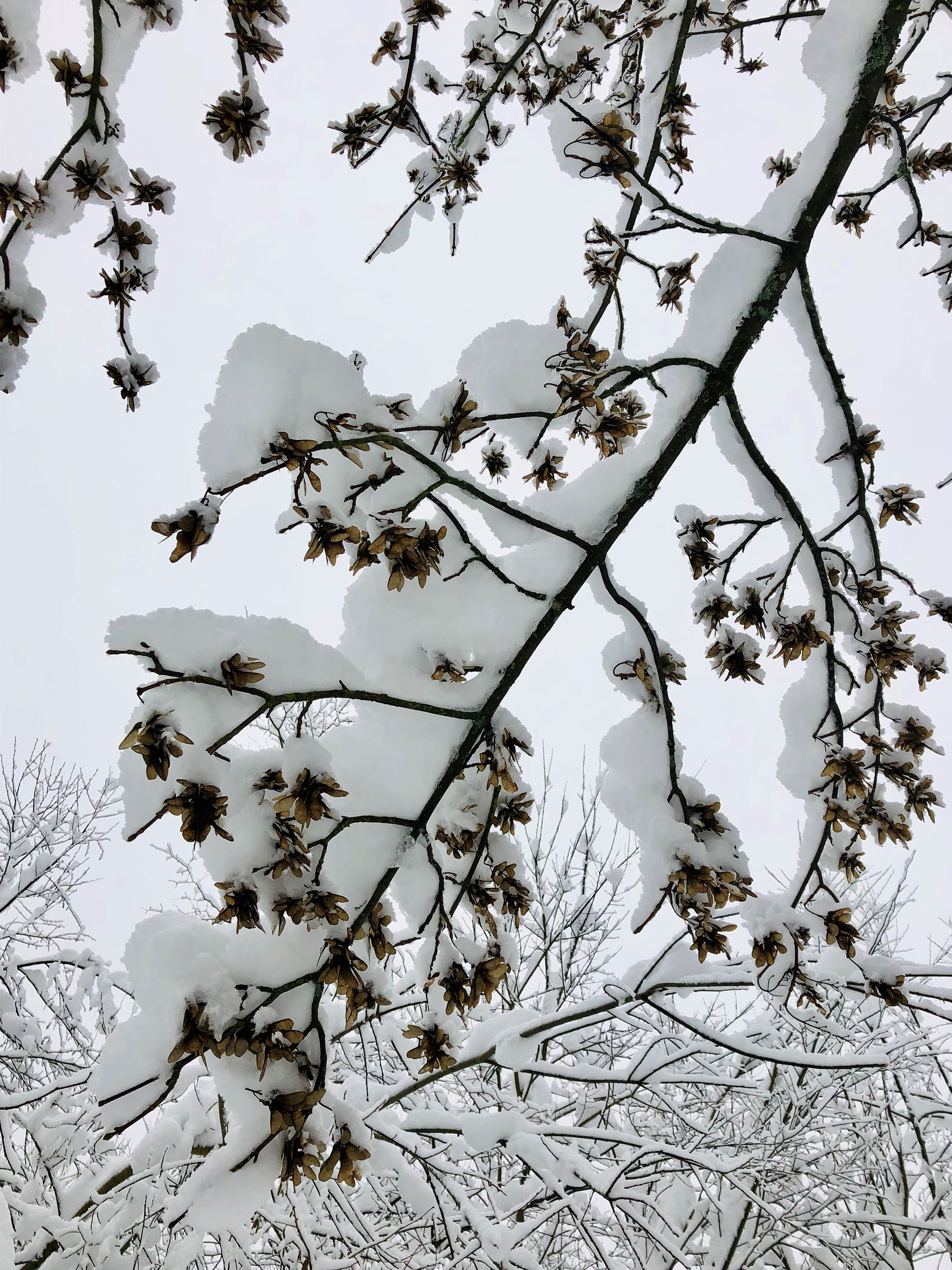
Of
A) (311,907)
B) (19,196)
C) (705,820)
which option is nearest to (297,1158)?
(311,907)

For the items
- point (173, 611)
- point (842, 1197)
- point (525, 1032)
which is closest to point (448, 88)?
point (173, 611)

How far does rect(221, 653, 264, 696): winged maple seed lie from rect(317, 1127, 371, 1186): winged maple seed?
33.1 inches

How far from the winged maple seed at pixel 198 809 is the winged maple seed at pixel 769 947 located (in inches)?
47.9

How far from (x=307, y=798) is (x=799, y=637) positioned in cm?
132

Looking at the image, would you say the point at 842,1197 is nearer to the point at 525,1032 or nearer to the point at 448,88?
the point at 525,1032

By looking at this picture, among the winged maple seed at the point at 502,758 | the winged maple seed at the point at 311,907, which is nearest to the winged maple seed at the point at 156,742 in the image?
the winged maple seed at the point at 311,907

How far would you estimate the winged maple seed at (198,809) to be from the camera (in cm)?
117

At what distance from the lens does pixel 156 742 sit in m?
1.17

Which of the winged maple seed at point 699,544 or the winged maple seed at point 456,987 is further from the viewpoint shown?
the winged maple seed at point 699,544

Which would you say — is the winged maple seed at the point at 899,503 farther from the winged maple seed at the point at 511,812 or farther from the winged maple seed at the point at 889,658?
the winged maple seed at the point at 511,812

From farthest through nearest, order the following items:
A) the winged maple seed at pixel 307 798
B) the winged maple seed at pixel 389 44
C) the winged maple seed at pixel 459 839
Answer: the winged maple seed at pixel 389 44 < the winged maple seed at pixel 459 839 < the winged maple seed at pixel 307 798

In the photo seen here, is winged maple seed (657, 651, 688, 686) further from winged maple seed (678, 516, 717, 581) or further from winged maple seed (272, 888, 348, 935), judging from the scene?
winged maple seed (272, 888, 348, 935)

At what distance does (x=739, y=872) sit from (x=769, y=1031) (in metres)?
3.74

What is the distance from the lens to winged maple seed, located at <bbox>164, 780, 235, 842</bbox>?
1166mm
